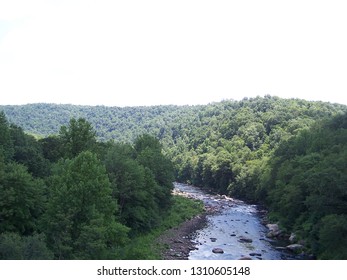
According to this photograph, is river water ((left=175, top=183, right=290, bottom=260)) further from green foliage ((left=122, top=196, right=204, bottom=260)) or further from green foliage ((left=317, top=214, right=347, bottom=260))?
green foliage ((left=317, top=214, right=347, bottom=260))

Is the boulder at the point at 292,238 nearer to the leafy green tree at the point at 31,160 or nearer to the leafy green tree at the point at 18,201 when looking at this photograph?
the leafy green tree at the point at 18,201

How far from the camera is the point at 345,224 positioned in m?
34.5

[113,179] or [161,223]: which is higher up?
[113,179]

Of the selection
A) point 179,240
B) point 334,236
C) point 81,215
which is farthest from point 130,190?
point 334,236

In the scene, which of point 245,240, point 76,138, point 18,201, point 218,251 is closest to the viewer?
point 18,201

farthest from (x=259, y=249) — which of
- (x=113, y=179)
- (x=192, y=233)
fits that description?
(x=113, y=179)

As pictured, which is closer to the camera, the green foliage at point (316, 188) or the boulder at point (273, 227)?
the green foliage at point (316, 188)

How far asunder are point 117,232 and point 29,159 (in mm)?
24863

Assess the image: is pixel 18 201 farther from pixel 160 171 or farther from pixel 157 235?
pixel 160 171

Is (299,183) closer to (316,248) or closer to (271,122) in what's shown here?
(316,248)

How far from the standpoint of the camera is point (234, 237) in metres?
51.0

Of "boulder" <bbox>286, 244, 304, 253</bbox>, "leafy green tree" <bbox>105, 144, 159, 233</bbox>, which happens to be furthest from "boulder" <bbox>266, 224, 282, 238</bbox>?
"leafy green tree" <bbox>105, 144, 159, 233</bbox>

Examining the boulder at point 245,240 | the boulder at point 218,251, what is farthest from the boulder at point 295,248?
the boulder at point 218,251

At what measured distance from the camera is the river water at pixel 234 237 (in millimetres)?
41719
